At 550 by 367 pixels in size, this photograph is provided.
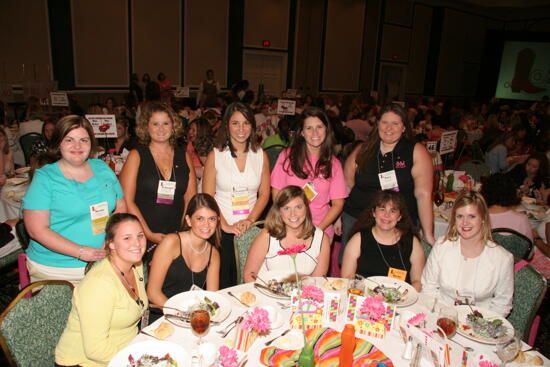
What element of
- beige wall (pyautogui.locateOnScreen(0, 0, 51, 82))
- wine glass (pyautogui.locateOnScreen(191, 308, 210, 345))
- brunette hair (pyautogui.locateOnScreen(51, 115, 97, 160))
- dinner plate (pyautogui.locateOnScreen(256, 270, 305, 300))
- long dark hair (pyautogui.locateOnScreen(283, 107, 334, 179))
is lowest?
dinner plate (pyautogui.locateOnScreen(256, 270, 305, 300))

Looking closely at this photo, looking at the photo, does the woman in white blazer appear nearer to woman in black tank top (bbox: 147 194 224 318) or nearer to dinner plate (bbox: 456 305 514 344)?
dinner plate (bbox: 456 305 514 344)

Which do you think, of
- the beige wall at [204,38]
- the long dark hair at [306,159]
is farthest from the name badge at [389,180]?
the beige wall at [204,38]

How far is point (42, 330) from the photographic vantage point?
6.35ft

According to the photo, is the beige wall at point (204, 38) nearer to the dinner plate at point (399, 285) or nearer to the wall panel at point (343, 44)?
the wall panel at point (343, 44)

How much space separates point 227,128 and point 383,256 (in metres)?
1.49

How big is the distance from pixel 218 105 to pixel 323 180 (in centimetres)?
648

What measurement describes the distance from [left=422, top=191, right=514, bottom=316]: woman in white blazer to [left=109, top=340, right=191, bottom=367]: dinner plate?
1.52 metres

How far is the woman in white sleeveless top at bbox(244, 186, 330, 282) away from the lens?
2.66m

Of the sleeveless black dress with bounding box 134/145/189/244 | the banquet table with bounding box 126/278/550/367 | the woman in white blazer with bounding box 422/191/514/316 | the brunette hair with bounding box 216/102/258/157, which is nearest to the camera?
the banquet table with bounding box 126/278/550/367

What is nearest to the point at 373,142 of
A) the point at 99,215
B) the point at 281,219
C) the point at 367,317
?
the point at 281,219

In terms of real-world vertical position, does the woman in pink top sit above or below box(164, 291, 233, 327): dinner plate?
above

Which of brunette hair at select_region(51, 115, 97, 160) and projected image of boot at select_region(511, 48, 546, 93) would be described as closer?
brunette hair at select_region(51, 115, 97, 160)

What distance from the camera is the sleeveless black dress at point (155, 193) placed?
301 centimetres

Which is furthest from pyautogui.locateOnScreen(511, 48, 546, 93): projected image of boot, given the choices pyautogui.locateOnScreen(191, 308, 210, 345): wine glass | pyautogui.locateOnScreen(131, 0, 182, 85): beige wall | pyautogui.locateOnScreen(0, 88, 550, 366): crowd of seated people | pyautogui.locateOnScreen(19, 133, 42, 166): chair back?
pyautogui.locateOnScreen(191, 308, 210, 345): wine glass
